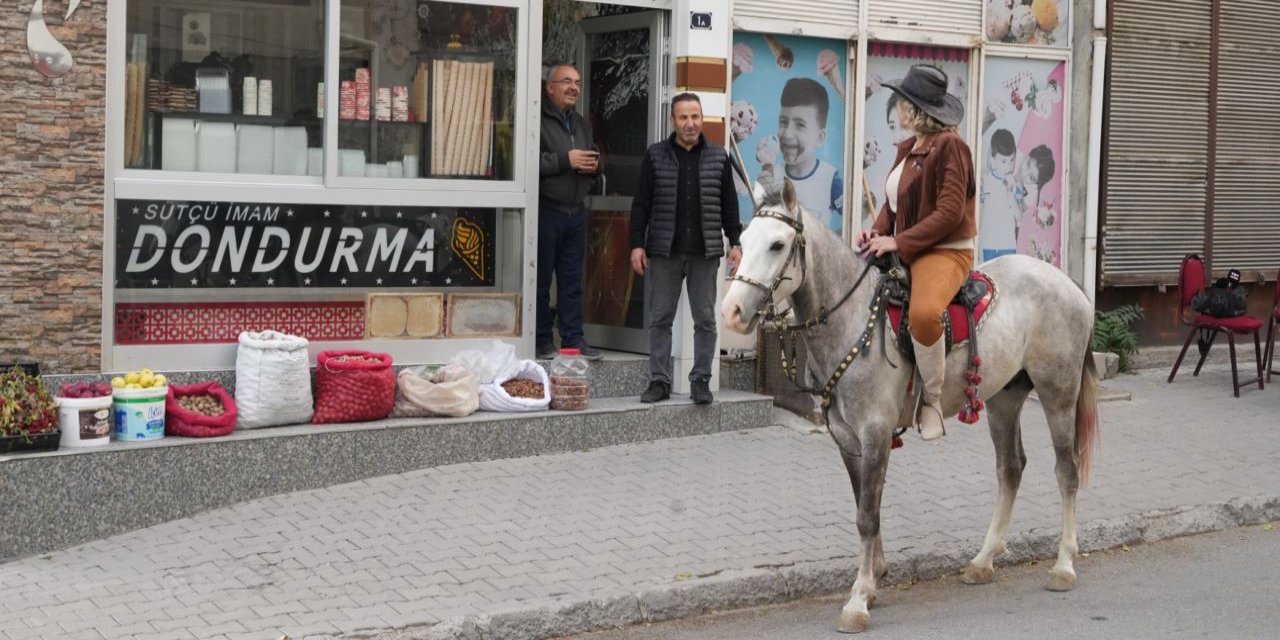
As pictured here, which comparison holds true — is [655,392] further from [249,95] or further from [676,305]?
[249,95]

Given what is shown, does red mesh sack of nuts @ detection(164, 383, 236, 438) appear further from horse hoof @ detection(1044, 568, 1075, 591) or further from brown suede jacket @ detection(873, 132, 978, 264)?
horse hoof @ detection(1044, 568, 1075, 591)

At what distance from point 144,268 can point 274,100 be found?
1.39 metres

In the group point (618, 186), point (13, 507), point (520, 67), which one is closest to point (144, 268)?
point (13, 507)

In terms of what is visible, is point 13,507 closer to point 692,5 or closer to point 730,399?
point 730,399

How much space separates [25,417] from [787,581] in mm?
4053

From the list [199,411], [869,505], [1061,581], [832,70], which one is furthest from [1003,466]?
[832,70]

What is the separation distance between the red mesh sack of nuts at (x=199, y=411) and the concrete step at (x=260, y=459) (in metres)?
0.10

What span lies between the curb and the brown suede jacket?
1.69 m

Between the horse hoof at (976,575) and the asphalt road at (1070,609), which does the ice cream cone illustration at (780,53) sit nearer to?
the asphalt road at (1070,609)

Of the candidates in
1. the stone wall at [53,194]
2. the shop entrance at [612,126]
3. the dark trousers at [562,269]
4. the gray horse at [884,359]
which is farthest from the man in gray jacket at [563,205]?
the gray horse at [884,359]

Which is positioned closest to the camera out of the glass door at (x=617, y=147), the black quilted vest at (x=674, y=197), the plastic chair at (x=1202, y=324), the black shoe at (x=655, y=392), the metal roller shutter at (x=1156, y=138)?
the black quilted vest at (x=674, y=197)

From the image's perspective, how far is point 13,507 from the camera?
817cm

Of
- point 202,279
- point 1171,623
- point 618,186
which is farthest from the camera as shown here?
point 618,186

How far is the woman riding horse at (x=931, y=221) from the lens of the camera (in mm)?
7586
